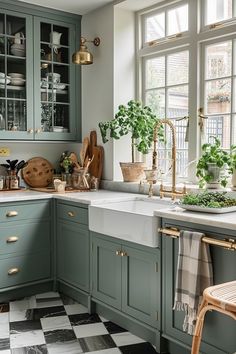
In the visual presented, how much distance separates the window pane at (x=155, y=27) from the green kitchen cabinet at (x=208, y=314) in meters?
1.90

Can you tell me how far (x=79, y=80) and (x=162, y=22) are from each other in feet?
3.16

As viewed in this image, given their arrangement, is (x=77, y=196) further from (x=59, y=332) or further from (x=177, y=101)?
(x=177, y=101)

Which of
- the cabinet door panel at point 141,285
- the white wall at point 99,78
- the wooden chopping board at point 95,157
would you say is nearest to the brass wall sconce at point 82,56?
the white wall at point 99,78

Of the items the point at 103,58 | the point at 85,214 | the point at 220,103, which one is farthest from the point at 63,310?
the point at 103,58

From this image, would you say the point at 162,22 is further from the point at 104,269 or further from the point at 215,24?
the point at 104,269

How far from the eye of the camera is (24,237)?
3371mm

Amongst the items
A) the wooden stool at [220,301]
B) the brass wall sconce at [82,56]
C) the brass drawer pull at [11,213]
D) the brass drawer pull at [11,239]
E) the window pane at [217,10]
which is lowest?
the brass drawer pull at [11,239]

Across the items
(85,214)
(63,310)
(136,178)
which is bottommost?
(63,310)

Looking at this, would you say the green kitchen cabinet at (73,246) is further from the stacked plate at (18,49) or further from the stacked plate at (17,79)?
the stacked plate at (18,49)

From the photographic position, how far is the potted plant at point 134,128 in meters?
3.47

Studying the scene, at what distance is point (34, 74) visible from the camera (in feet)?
12.2

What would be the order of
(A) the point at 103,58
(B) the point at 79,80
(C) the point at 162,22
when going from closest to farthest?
(C) the point at 162,22 → (A) the point at 103,58 → (B) the point at 79,80

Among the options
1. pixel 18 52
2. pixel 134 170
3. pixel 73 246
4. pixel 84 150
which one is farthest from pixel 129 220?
pixel 18 52

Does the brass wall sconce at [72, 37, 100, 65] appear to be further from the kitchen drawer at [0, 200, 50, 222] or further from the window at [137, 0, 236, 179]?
the kitchen drawer at [0, 200, 50, 222]
